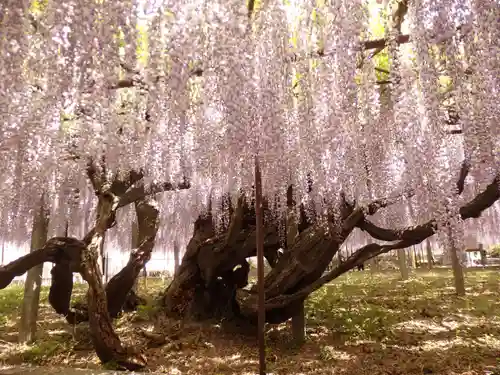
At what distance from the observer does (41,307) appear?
424 inches

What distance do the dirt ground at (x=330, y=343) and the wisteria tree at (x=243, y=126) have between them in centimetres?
61

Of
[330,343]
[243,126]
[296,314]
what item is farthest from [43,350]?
[243,126]

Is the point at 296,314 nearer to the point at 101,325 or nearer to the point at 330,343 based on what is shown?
the point at 330,343

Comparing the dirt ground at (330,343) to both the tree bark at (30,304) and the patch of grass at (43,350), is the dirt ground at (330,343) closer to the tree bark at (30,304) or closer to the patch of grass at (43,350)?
the patch of grass at (43,350)

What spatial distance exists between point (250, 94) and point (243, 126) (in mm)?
377

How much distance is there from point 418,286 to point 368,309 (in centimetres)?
414

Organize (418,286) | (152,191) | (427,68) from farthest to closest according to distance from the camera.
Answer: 1. (418,286)
2. (152,191)
3. (427,68)

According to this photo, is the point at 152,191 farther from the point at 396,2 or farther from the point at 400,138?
the point at 396,2

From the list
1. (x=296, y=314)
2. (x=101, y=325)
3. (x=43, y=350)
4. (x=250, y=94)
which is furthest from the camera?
(x=296, y=314)

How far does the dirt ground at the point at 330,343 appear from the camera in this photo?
5.84 metres

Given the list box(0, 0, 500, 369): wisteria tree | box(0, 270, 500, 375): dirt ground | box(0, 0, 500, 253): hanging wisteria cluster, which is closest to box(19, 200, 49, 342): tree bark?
box(0, 270, 500, 375): dirt ground

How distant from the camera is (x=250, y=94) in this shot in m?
4.60

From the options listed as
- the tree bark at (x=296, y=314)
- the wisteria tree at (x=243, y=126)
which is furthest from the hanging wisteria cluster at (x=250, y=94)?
the tree bark at (x=296, y=314)

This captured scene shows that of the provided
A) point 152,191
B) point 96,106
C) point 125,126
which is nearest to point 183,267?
point 152,191
